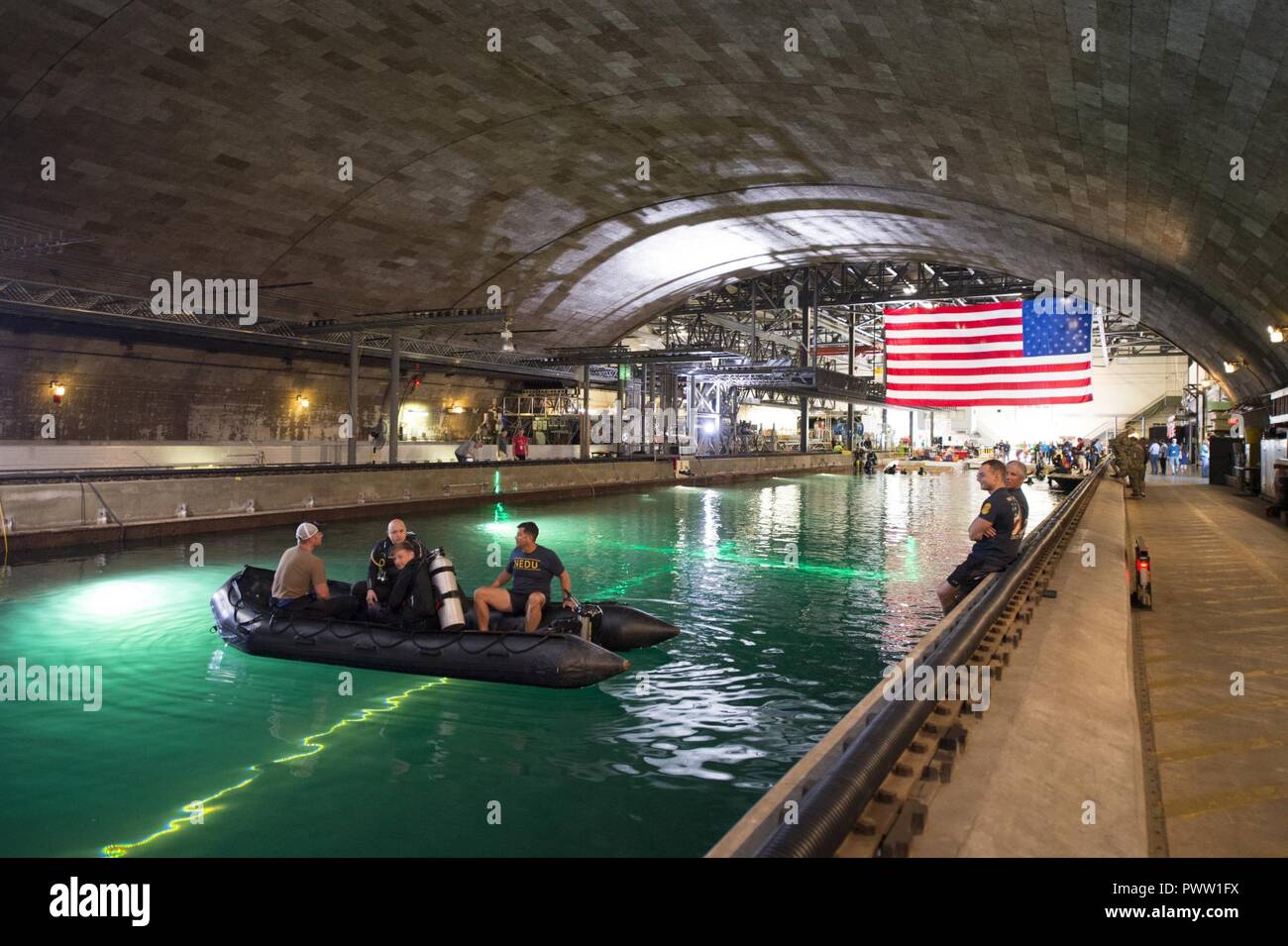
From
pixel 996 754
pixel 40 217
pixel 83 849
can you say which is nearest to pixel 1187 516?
pixel 996 754

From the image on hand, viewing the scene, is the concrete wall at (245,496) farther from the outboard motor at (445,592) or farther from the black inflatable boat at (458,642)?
the outboard motor at (445,592)

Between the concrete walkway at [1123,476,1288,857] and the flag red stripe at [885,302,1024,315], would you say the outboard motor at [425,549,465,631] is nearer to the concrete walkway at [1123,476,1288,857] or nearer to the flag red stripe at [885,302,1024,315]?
the concrete walkway at [1123,476,1288,857]

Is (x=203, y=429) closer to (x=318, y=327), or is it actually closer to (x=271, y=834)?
(x=318, y=327)

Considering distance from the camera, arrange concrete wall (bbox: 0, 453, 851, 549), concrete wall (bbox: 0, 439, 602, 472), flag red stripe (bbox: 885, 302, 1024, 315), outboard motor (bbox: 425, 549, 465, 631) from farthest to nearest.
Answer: flag red stripe (bbox: 885, 302, 1024, 315), concrete wall (bbox: 0, 439, 602, 472), concrete wall (bbox: 0, 453, 851, 549), outboard motor (bbox: 425, 549, 465, 631)

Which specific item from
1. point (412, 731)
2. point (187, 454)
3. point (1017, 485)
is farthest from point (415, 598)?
point (187, 454)

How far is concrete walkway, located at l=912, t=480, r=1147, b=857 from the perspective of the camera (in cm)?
380

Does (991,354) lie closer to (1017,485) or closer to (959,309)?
(959,309)

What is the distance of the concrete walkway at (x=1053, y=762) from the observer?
3797mm

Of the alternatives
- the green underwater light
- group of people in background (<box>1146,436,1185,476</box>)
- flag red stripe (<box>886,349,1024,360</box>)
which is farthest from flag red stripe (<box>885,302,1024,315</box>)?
the green underwater light

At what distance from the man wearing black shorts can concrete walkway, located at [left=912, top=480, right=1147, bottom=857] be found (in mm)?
1412

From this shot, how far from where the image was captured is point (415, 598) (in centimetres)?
866

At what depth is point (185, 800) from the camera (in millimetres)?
5867

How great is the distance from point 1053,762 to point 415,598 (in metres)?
5.92

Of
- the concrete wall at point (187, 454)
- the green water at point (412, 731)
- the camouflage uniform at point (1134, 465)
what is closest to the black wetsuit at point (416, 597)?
the green water at point (412, 731)
